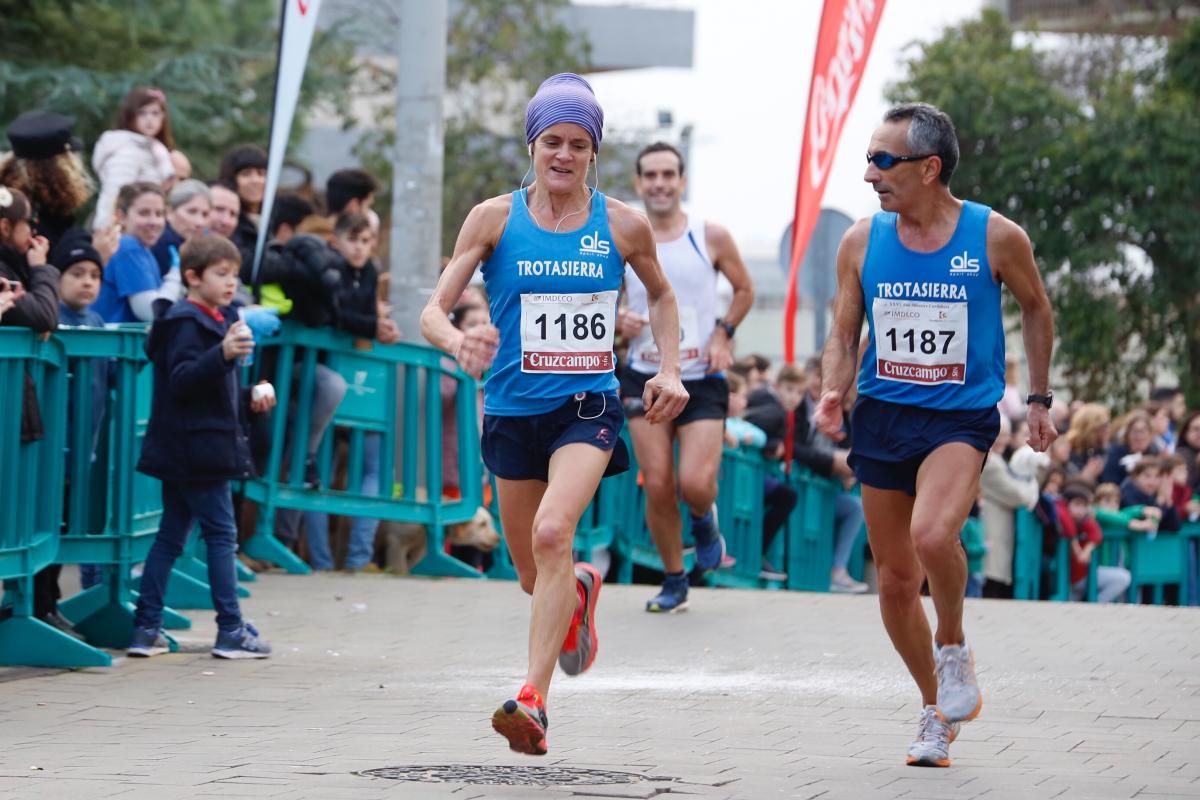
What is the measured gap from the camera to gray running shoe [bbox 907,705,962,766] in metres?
6.57

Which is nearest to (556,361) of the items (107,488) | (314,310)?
(107,488)

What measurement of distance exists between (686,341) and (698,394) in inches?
11.5

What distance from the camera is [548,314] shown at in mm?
6844

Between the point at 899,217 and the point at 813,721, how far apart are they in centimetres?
184

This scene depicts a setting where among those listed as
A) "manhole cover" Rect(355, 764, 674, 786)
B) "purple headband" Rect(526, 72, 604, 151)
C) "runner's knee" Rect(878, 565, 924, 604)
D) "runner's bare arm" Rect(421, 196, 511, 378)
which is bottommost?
"manhole cover" Rect(355, 764, 674, 786)

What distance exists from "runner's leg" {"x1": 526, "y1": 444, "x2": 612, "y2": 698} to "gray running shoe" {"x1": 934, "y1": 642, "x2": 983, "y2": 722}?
1.19 meters

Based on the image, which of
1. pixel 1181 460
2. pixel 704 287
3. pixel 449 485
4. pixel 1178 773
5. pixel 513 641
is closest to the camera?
pixel 1178 773

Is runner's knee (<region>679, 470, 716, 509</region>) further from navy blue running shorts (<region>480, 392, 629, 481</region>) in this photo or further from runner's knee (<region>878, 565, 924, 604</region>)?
runner's knee (<region>878, 565, 924, 604</region>)

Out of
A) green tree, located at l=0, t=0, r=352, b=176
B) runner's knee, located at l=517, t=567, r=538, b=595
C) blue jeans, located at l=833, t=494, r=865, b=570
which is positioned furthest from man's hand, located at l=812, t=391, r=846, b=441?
green tree, located at l=0, t=0, r=352, b=176

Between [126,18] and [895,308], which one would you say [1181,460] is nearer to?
[126,18]

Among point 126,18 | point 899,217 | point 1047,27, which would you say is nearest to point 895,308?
point 899,217

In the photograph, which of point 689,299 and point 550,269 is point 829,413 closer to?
point 550,269

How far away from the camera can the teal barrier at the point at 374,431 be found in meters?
11.9

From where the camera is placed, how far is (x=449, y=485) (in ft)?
42.7
